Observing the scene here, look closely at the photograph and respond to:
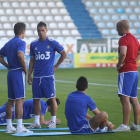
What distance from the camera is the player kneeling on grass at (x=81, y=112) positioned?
6.21 metres

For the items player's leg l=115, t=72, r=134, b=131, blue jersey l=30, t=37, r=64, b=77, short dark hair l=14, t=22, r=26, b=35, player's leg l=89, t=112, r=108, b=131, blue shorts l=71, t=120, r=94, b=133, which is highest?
short dark hair l=14, t=22, r=26, b=35

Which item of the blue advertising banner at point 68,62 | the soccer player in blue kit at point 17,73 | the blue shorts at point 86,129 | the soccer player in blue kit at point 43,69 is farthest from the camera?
the blue advertising banner at point 68,62

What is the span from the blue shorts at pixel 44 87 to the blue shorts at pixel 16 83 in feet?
1.96

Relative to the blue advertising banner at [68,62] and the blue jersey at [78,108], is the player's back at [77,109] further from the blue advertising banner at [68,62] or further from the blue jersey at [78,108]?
the blue advertising banner at [68,62]

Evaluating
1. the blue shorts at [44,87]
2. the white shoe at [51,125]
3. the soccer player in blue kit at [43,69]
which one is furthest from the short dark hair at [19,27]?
the white shoe at [51,125]

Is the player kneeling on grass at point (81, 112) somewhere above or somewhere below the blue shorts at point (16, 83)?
below

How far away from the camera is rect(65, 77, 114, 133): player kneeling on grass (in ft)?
20.4

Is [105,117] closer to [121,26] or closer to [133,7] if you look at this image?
[121,26]

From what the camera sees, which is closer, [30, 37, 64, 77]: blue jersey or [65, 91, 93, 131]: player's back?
[65, 91, 93, 131]: player's back

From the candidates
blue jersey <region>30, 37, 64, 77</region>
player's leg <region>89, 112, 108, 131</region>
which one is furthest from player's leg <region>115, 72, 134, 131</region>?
blue jersey <region>30, 37, 64, 77</region>

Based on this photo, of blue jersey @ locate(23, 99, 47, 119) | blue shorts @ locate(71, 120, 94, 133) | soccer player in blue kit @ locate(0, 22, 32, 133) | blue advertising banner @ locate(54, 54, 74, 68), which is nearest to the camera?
blue shorts @ locate(71, 120, 94, 133)

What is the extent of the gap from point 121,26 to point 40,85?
186cm

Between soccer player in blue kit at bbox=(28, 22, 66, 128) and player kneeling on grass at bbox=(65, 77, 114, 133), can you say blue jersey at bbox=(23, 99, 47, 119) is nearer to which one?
soccer player in blue kit at bbox=(28, 22, 66, 128)

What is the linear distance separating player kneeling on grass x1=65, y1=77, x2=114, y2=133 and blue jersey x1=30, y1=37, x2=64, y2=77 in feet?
3.64
